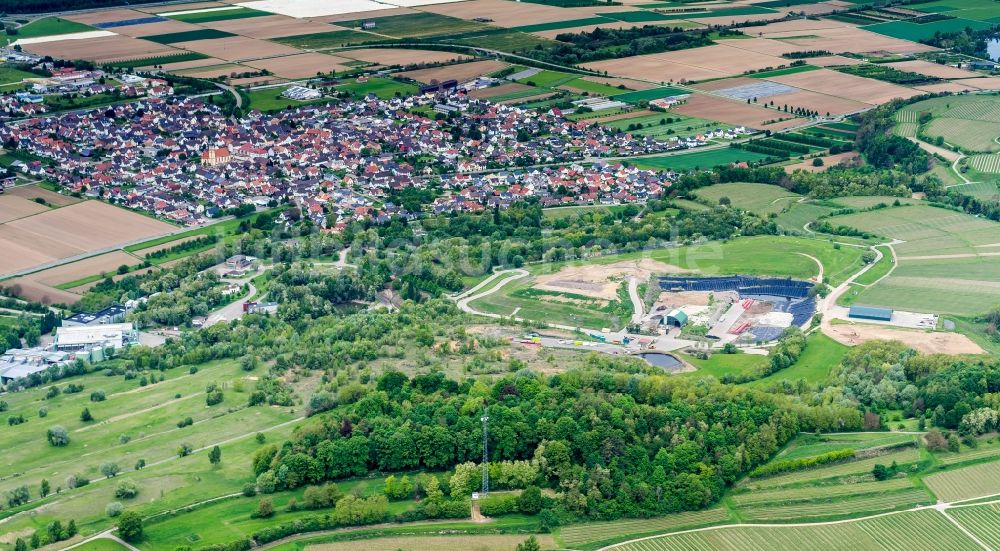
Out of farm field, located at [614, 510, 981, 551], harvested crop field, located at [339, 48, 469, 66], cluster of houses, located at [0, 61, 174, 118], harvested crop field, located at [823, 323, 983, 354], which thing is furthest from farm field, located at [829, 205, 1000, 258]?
cluster of houses, located at [0, 61, 174, 118]

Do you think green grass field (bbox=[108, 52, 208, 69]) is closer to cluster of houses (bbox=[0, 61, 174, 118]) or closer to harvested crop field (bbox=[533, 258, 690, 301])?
cluster of houses (bbox=[0, 61, 174, 118])

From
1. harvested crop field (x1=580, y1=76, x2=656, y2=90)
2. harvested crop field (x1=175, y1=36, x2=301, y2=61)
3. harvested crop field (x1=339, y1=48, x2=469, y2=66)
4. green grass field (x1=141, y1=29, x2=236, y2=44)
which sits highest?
green grass field (x1=141, y1=29, x2=236, y2=44)

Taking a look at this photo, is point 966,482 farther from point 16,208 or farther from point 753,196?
point 16,208

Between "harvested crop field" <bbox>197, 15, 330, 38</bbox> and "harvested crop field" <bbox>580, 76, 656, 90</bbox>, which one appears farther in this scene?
"harvested crop field" <bbox>197, 15, 330, 38</bbox>

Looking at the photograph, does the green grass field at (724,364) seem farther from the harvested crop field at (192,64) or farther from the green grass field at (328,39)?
the green grass field at (328,39)

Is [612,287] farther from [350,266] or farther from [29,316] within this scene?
[29,316]

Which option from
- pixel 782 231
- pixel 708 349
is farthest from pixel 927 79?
pixel 708 349

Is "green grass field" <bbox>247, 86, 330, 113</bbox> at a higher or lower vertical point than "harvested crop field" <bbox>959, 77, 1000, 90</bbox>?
lower
